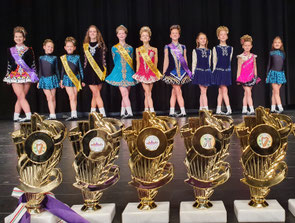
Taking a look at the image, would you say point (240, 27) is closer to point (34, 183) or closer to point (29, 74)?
point (29, 74)

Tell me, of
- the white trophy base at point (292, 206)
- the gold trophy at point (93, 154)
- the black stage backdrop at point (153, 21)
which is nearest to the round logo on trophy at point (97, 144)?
the gold trophy at point (93, 154)

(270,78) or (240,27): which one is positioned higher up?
(240,27)

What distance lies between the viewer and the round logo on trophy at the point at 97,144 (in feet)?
3.25

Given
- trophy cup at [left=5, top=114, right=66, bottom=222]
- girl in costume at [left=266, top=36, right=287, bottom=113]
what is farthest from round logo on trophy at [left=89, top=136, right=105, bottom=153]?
girl in costume at [left=266, top=36, right=287, bottom=113]

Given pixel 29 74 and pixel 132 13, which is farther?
pixel 132 13

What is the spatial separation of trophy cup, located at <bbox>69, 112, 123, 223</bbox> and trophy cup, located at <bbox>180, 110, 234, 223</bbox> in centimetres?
22

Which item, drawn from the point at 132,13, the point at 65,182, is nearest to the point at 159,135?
the point at 65,182

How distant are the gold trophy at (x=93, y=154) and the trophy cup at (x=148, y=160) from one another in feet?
0.19

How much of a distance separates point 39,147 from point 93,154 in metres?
0.16

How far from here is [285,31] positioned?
5746mm

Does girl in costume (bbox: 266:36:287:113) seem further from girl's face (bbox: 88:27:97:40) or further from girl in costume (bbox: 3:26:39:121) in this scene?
girl in costume (bbox: 3:26:39:121)

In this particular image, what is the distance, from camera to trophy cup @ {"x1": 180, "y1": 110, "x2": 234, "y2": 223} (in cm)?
98

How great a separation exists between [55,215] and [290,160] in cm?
124

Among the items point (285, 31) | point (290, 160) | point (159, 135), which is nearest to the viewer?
point (159, 135)
